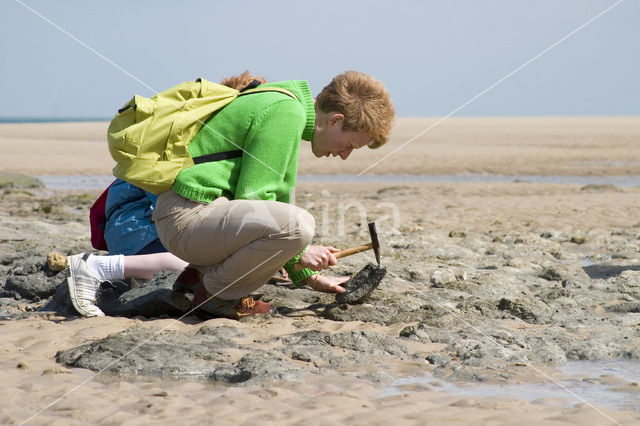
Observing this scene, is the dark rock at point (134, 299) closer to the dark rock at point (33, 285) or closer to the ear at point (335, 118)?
the dark rock at point (33, 285)

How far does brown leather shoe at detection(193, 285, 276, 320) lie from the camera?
160 inches

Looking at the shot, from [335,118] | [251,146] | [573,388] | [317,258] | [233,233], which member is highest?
[335,118]

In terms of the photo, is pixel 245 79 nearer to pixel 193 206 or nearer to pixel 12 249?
pixel 193 206

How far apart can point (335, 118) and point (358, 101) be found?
141 mm

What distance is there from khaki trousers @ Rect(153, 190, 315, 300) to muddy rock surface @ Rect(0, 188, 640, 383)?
0.36m

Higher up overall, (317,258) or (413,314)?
(317,258)

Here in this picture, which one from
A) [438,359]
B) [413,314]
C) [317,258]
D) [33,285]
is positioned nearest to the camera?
[438,359]

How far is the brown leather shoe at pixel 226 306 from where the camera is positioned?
4.05 m

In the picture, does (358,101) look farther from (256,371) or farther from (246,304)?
(256,371)

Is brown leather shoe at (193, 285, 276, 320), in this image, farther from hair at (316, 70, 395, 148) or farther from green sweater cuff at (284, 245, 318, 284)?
hair at (316, 70, 395, 148)

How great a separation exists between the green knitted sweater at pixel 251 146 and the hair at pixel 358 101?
0.37 ft

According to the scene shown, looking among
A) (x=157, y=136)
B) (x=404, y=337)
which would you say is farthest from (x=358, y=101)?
(x=404, y=337)

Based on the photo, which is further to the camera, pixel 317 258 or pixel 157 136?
pixel 317 258

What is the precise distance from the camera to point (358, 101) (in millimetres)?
3820
